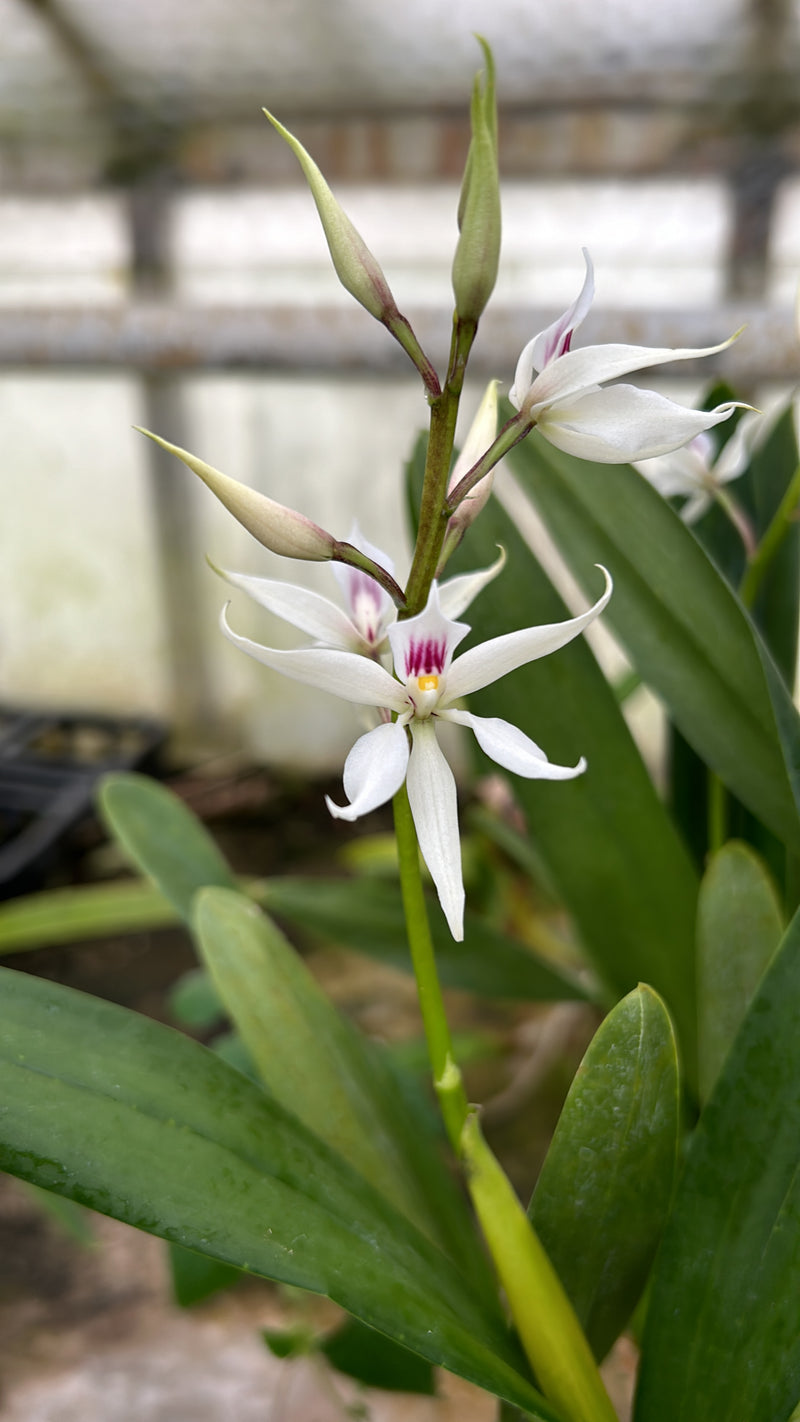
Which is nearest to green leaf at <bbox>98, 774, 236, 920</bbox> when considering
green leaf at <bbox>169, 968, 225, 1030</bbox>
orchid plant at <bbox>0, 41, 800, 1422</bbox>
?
orchid plant at <bbox>0, 41, 800, 1422</bbox>

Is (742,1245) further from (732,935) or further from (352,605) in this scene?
(352,605)

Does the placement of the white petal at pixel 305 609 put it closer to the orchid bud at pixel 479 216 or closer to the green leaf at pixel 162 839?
the orchid bud at pixel 479 216

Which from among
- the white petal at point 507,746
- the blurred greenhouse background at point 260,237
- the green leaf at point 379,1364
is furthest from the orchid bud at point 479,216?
the blurred greenhouse background at point 260,237

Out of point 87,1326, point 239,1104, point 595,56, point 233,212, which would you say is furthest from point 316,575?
point 239,1104

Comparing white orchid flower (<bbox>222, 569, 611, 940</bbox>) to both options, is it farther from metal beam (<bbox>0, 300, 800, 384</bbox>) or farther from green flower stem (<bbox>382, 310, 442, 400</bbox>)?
metal beam (<bbox>0, 300, 800, 384</bbox>)

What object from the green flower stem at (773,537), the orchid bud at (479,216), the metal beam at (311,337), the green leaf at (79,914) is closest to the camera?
the orchid bud at (479,216)

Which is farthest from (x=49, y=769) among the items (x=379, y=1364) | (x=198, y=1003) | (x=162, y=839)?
(x=379, y=1364)

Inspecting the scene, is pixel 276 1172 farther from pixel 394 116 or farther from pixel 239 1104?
pixel 394 116
